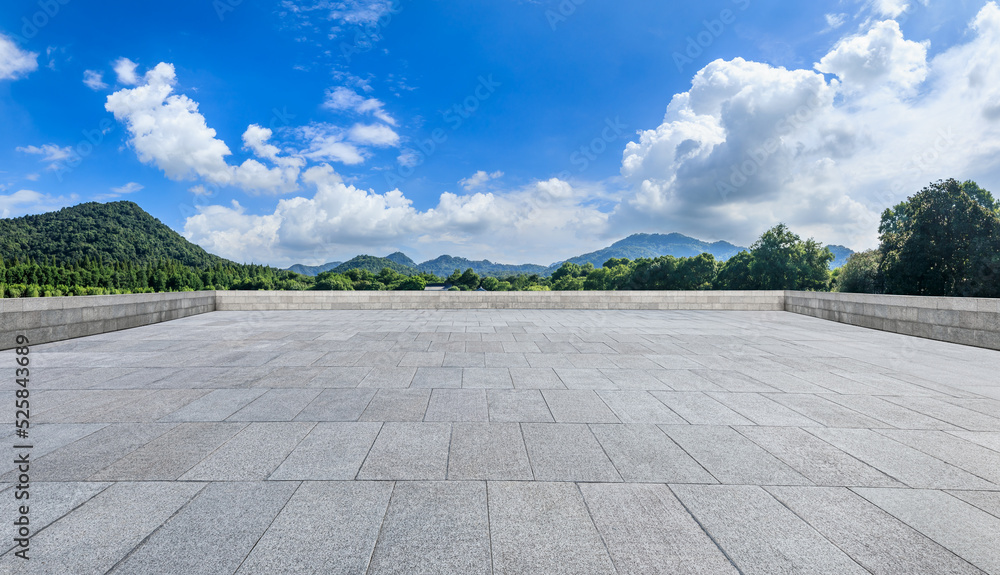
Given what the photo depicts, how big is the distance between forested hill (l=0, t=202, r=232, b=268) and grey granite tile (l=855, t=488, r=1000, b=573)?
121 m

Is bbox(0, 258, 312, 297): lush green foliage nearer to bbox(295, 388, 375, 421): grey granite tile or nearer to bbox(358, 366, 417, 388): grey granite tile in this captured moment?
bbox(358, 366, 417, 388): grey granite tile

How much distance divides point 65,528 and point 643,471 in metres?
4.29

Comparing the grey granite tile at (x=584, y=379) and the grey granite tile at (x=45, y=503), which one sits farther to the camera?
the grey granite tile at (x=584, y=379)

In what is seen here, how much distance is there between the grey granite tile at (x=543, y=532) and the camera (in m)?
2.43

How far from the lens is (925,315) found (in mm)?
11094

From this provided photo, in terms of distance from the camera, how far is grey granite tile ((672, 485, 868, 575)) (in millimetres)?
2469

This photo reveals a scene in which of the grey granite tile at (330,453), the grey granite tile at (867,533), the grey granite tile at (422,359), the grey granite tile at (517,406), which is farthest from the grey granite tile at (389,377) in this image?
the grey granite tile at (867,533)

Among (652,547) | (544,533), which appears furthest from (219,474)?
(652,547)

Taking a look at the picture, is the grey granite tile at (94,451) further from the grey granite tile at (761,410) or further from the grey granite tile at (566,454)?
the grey granite tile at (761,410)

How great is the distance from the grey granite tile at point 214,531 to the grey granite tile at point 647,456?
2817 mm

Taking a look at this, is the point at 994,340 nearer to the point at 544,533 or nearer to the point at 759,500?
the point at 759,500

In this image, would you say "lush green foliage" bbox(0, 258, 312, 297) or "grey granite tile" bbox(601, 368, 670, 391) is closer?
"grey granite tile" bbox(601, 368, 670, 391)

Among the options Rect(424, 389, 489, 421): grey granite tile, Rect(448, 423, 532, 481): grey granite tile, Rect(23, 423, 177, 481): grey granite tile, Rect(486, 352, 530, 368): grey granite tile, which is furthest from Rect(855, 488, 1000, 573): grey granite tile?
Answer: Rect(23, 423, 177, 481): grey granite tile

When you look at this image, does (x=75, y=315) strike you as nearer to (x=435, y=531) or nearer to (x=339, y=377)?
(x=339, y=377)
